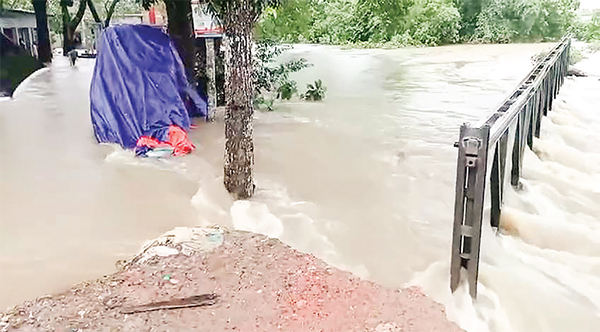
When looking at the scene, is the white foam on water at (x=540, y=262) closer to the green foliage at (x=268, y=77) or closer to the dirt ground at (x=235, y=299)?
the dirt ground at (x=235, y=299)

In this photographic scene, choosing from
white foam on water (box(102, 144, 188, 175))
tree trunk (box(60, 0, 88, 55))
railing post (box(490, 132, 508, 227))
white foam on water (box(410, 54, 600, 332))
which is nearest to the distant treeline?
tree trunk (box(60, 0, 88, 55))

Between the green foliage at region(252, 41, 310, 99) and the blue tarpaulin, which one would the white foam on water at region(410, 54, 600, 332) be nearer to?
the blue tarpaulin

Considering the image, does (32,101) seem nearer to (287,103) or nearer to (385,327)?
(287,103)

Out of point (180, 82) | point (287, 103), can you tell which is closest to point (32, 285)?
point (180, 82)

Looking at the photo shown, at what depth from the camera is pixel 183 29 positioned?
28.7 feet

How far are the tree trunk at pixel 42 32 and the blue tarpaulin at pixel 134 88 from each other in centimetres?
1120

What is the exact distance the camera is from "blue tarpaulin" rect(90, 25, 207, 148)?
734 centimetres

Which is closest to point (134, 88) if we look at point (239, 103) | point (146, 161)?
point (146, 161)

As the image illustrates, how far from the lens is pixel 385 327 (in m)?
3.34

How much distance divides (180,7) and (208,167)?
328cm

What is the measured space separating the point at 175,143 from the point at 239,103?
7.32 ft

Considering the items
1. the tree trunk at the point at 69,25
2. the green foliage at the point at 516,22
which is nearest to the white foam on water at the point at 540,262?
the tree trunk at the point at 69,25

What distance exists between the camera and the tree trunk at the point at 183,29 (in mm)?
8664

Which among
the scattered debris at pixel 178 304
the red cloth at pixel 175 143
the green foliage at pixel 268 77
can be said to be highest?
the green foliage at pixel 268 77
